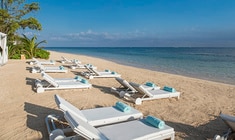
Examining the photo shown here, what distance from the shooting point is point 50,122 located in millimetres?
3945

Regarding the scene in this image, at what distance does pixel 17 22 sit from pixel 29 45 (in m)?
3.29

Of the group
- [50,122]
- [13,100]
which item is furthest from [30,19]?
[50,122]

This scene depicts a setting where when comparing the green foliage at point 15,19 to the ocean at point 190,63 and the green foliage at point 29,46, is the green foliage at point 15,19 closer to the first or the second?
the green foliage at point 29,46

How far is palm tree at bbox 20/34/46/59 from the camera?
18125mm

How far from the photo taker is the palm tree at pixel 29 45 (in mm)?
18125

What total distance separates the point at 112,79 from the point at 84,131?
23.0ft

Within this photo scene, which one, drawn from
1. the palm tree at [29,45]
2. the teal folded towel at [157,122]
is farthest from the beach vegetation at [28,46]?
the teal folded towel at [157,122]

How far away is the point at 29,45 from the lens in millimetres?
18219

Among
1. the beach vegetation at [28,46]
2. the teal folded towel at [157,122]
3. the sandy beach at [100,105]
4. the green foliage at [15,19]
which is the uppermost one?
the green foliage at [15,19]

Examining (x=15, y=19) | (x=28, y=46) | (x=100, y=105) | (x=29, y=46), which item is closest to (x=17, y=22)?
(x=15, y=19)

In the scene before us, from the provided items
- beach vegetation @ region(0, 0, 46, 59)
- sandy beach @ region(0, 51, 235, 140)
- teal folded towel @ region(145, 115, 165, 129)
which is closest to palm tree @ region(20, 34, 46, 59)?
beach vegetation @ region(0, 0, 46, 59)

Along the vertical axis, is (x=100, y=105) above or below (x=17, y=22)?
below

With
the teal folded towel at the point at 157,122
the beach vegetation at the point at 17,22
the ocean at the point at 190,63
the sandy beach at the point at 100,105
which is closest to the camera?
the teal folded towel at the point at 157,122

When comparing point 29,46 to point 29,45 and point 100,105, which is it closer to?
point 29,45
